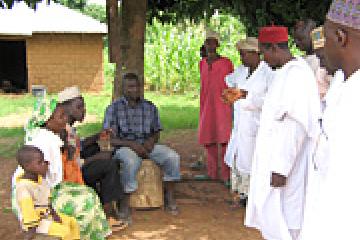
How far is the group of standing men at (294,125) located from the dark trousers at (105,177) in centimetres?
118

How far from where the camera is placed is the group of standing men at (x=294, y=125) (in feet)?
5.15

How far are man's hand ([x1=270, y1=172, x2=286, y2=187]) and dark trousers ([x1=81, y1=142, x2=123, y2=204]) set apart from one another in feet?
6.30

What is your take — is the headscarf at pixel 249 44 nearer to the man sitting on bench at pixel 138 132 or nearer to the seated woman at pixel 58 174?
the man sitting on bench at pixel 138 132

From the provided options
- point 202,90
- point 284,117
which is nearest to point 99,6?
point 202,90

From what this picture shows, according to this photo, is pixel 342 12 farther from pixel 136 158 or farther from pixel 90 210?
pixel 136 158

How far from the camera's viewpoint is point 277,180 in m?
3.32

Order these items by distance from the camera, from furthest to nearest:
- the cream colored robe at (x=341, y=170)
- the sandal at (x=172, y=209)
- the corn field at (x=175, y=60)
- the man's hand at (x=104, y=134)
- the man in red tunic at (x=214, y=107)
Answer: the corn field at (x=175, y=60)
the man in red tunic at (x=214, y=107)
the sandal at (x=172, y=209)
the man's hand at (x=104, y=134)
the cream colored robe at (x=341, y=170)

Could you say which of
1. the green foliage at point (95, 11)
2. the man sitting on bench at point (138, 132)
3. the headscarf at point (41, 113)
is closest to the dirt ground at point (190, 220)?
the man sitting on bench at point (138, 132)

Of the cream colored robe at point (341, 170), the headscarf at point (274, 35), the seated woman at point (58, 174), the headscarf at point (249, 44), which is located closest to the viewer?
the cream colored robe at point (341, 170)

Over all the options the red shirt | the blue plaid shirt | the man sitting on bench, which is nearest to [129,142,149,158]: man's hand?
the man sitting on bench

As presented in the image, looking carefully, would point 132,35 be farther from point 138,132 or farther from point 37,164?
point 37,164

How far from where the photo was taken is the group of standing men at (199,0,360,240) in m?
1.57

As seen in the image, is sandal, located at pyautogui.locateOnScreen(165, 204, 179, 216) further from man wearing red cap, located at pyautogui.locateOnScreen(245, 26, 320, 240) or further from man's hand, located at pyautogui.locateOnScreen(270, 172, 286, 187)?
man's hand, located at pyautogui.locateOnScreen(270, 172, 286, 187)

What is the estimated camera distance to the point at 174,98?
15.8 metres
